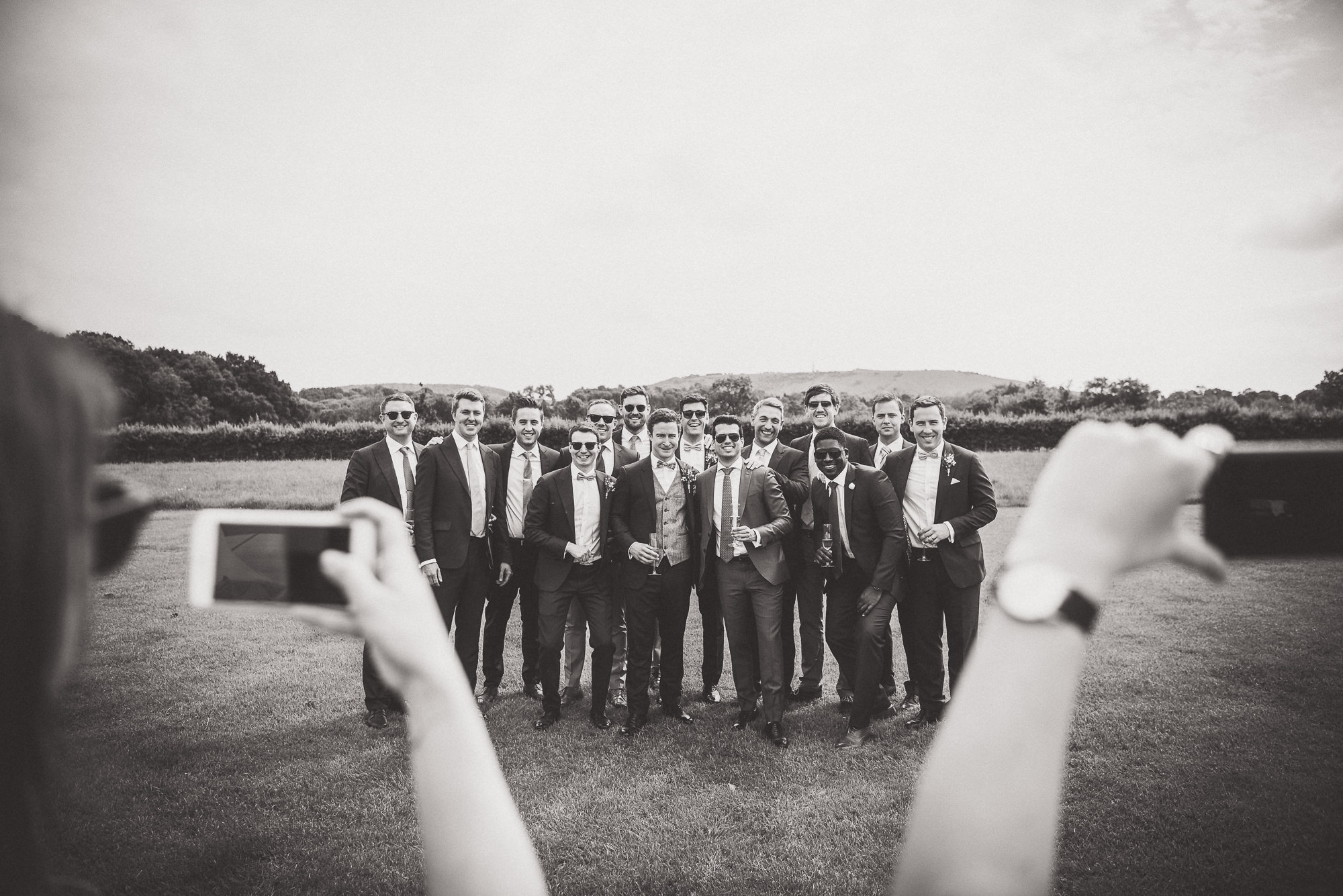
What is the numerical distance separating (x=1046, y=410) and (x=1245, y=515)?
57912mm

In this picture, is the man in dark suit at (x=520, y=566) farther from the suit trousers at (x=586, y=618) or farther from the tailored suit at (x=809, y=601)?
the tailored suit at (x=809, y=601)

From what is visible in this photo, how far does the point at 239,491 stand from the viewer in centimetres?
2194

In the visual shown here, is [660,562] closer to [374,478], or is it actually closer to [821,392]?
[821,392]

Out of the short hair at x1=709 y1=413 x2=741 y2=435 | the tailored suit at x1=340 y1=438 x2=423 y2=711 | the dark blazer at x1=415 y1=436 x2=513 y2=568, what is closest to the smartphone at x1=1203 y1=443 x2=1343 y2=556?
the short hair at x1=709 y1=413 x2=741 y2=435

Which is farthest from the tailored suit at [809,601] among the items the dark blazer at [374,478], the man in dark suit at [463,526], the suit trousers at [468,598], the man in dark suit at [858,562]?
the dark blazer at [374,478]

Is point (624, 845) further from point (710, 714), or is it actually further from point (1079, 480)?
point (1079, 480)

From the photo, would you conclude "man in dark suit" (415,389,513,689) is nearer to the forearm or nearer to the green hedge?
Result: the forearm

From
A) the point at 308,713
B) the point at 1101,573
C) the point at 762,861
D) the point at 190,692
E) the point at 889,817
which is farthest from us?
the point at 190,692

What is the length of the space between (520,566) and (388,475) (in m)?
1.70

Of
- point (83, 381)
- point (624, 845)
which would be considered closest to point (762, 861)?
point (624, 845)

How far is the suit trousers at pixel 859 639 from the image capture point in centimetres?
568

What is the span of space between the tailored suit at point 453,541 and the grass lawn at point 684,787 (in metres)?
0.91

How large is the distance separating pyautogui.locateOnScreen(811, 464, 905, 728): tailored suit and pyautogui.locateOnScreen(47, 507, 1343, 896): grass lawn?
1.81ft

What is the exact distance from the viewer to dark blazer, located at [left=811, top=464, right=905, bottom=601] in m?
5.95
